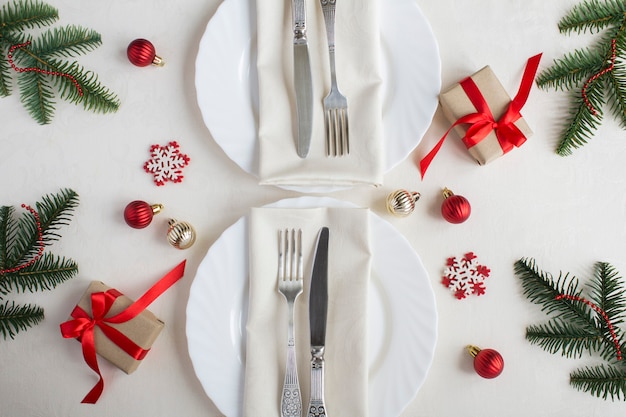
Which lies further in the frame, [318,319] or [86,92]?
[86,92]

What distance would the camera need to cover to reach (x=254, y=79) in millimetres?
1000

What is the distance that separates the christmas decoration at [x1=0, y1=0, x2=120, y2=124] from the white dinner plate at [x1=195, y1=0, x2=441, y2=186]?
0.24m

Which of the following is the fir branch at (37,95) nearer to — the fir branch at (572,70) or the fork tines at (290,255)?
the fork tines at (290,255)

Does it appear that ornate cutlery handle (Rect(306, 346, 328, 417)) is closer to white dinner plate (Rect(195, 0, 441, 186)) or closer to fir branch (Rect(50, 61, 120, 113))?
white dinner plate (Rect(195, 0, 441, 186))

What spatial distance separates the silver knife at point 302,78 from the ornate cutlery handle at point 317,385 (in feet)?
1.25

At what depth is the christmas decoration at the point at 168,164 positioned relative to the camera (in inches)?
40.4

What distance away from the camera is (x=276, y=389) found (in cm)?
93

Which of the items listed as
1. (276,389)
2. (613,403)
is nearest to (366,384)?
(276,389)

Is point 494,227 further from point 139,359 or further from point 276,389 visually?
point 139,359

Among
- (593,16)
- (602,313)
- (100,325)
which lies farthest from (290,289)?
(593,16)

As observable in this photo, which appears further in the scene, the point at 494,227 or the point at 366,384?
the point at 494,227

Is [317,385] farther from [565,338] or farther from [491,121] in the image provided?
[491,121]

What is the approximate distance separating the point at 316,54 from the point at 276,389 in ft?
2.16

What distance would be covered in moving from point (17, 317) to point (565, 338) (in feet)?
3.65
